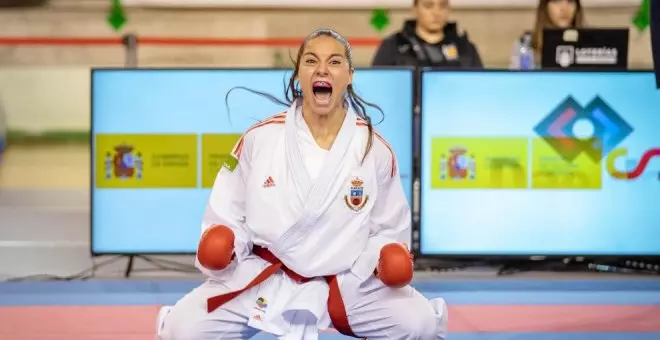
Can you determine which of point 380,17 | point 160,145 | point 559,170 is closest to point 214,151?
point 160,145

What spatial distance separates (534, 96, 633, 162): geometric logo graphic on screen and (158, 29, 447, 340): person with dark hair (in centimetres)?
279

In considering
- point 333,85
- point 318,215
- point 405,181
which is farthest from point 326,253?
point 405,181

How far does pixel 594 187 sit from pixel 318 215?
3.23 meters

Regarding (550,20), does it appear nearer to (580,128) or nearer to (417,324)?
(580,128)

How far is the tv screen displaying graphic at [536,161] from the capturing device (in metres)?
6.18

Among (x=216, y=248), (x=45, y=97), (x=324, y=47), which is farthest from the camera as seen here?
(x=45, y=97)

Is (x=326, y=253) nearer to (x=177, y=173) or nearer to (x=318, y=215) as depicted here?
(x=318, y=215)

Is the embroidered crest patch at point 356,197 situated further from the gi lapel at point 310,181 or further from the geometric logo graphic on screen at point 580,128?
the geometric logo graphic on screen at point 580,128

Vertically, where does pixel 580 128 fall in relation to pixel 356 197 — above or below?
above

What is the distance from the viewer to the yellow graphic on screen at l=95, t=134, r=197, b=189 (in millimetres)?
6133

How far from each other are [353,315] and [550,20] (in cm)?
413

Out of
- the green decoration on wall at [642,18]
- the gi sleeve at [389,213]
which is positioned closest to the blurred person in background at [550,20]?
the green decoration on wall at [642,18]

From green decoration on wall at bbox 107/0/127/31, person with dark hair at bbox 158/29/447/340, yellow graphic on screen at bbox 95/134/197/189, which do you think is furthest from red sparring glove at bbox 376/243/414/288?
green decoration on wall at bbox 107/0/127/31

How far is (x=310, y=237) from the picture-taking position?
3.44 metres
